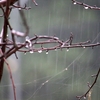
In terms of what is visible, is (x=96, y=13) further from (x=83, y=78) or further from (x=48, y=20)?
(x=83, y=78)

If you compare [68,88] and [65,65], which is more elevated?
[65,65]

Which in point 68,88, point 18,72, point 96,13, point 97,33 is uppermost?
point 96,13

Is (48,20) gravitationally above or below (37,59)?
above

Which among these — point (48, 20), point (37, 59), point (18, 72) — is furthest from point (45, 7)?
point (18, 72)

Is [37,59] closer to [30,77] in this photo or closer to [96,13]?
[30,77]

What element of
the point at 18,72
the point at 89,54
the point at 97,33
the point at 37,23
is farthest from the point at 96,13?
the point at 18,72

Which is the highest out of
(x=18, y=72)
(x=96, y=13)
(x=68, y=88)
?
(x=96, y=13)
